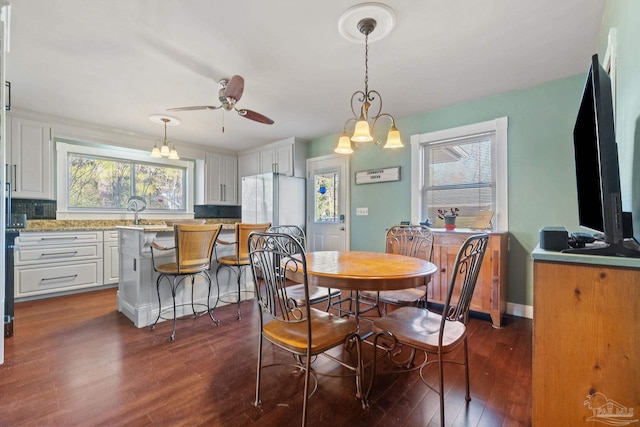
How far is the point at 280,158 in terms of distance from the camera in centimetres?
494

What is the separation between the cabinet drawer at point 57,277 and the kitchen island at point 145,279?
4.07 feet

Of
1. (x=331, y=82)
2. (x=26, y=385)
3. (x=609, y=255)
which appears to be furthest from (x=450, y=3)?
(x=26, y=385)

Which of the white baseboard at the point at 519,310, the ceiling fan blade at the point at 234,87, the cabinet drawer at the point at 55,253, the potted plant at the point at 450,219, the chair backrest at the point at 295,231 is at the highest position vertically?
the ceiling fan blade at the point at 234,87

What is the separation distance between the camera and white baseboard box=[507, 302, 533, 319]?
284 centimetres

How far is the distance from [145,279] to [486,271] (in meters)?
3.22

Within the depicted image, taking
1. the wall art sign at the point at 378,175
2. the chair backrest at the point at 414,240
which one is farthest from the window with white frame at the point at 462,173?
the chair backrest at the point at 414,240

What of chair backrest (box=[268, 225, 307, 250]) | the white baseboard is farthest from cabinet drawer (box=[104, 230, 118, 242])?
the white baseboard

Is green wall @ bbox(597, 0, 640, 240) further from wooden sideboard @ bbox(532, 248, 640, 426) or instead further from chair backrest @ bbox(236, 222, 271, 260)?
chair backrest @ bbox(236, 222, 271, 260)

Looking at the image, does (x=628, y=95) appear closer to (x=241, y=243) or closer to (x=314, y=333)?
(x=314, y=333)

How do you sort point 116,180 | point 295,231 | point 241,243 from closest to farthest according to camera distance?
point 241,243
point 295,231
point 116,180

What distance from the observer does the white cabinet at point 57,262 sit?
3.38 metres

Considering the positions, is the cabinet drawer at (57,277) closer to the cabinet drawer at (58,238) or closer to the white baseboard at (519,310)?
the cabinet drawer at (58,238)

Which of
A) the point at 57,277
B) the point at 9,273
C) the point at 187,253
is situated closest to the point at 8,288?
the point at 9,273

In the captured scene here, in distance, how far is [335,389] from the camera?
1.70 meters
